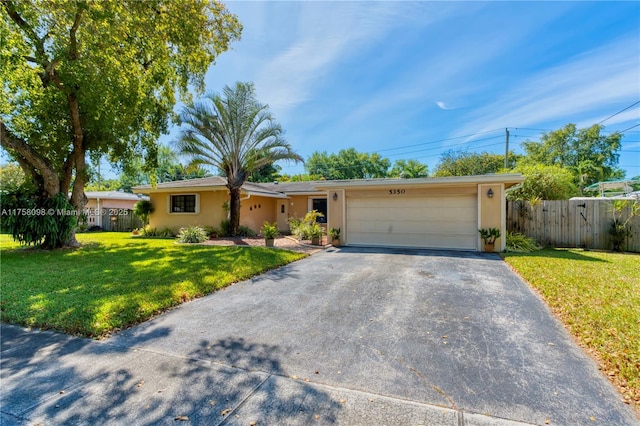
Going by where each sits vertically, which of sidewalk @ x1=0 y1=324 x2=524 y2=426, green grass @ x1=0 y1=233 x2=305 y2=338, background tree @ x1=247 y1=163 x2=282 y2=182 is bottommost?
sidewalk @ x1=0 y1=324 x2=524 y2=426

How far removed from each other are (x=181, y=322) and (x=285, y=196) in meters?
14.9

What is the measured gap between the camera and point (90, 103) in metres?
9.72

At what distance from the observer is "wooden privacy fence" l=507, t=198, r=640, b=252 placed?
10.7 metres

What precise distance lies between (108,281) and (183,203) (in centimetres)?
1147

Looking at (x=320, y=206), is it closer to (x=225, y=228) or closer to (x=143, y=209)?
(x=225, y=228)

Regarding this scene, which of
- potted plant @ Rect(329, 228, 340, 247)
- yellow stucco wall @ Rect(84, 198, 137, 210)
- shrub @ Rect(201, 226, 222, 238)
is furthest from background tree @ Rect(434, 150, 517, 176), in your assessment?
yellow stucco wall @ Rect(84, 198, 137, 210)

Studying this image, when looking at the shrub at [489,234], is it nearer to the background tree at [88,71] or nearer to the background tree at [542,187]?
the background tree at [542,187]

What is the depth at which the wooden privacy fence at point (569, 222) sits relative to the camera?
10734mm

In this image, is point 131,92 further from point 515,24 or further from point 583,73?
point 583,73

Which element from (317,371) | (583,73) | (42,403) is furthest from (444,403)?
(583,73)

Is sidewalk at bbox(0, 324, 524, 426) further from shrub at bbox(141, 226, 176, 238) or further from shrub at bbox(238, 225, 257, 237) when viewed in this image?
shrub at bbox(141, 226, 176, 238)

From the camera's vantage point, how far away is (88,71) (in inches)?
358

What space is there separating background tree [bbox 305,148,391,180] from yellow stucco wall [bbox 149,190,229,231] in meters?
24.8

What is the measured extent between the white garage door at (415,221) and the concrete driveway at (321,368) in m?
6.18
